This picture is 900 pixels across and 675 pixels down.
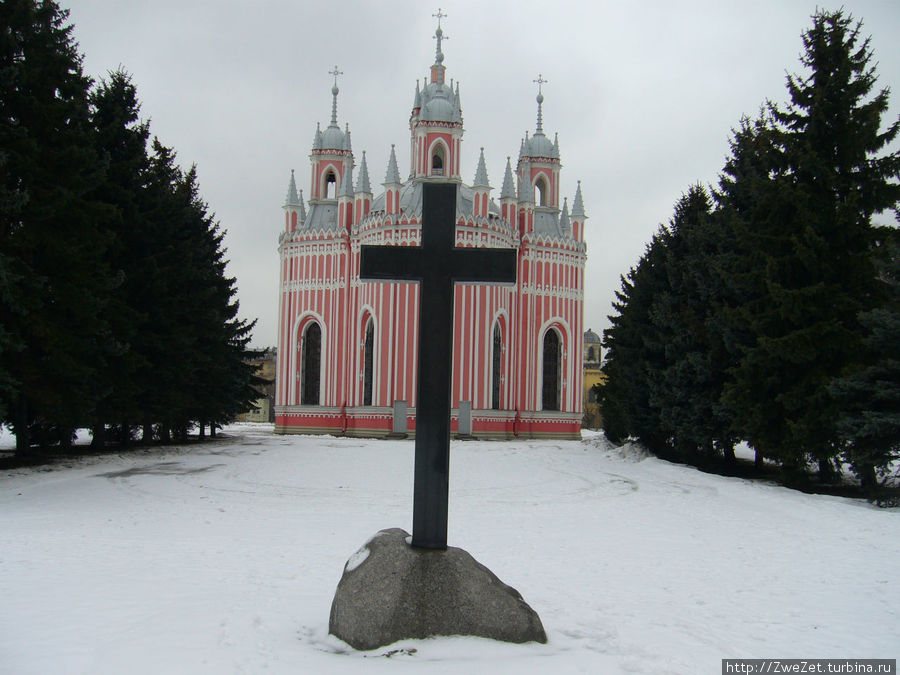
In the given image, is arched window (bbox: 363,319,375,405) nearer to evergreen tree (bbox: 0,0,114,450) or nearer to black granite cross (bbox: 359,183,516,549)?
evergreen tree (bbox: 0,0,114,450)

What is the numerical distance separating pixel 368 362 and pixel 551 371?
1076 centimetres

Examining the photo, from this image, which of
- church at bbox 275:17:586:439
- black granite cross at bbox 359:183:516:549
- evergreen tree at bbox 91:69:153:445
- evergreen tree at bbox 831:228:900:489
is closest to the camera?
black granite cross at bbox 359:183:516:549

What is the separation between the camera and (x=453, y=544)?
10.3m

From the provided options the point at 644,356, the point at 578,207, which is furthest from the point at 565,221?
the point at 644,356

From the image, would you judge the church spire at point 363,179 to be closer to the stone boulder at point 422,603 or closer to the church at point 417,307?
the church at point 417,307

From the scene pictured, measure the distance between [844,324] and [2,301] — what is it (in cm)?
1708

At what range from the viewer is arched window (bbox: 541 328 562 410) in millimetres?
43594

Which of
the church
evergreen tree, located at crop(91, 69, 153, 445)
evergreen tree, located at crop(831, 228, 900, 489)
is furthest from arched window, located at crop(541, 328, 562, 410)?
evergreen tree, located at crop(831, 228, 900, 489)

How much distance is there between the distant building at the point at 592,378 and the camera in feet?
275

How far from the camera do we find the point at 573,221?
4528 centimetres

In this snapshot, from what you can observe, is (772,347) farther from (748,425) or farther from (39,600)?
(39,600)

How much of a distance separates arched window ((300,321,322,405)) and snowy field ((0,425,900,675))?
85.6 feet

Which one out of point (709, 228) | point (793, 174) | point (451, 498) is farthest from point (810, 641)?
point (709, 228)

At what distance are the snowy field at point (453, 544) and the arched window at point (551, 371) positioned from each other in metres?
25.9
